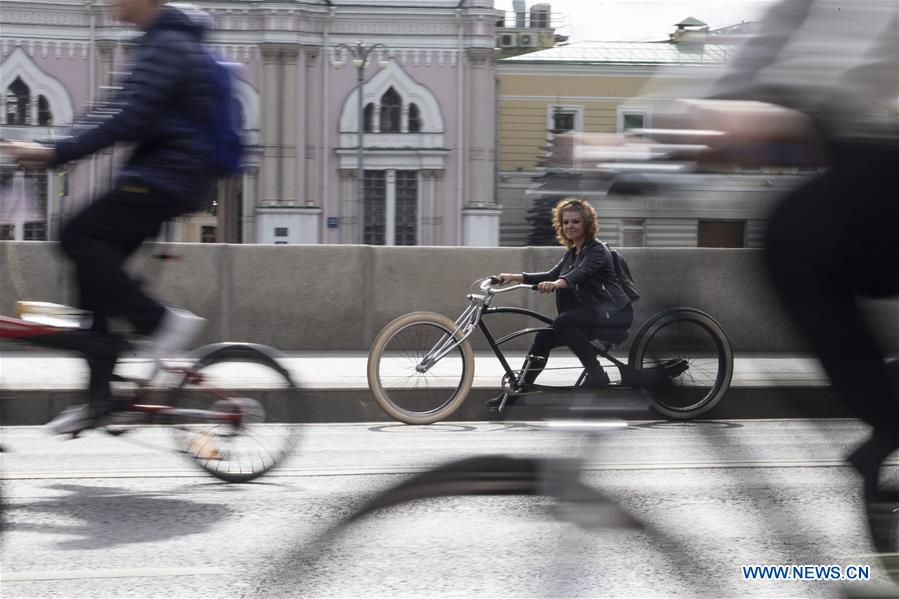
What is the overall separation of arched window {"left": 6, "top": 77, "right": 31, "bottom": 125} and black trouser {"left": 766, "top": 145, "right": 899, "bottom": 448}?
43.2m

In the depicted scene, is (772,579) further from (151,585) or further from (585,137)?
(151,585)

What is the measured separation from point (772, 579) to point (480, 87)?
41.8 m

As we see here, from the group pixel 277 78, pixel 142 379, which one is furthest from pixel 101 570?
pixel 277 78

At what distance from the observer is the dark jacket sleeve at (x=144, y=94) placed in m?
4.79

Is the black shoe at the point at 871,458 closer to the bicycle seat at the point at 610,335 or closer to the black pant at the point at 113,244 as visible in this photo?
the bicycle seat at the point at 610,335

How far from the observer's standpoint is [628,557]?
2092mm

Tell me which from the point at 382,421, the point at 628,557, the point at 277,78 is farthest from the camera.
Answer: the point at 277,78

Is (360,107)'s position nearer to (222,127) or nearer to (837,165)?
(222,127)

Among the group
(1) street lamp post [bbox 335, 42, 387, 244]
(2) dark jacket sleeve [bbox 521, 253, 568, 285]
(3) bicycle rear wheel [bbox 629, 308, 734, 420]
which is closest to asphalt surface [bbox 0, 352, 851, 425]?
(3) bicycle rear wheel [bbox 629, 308, 734, 420]

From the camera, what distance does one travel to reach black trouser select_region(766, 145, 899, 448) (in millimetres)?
2182

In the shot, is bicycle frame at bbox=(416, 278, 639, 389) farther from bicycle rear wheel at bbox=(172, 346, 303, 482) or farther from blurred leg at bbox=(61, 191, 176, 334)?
blurred leg at bbox=(61, 191, 176, 334)

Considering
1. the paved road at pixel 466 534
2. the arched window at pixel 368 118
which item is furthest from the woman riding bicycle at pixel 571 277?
the arched window at pixel 368 118

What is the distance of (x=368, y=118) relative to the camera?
144 ft

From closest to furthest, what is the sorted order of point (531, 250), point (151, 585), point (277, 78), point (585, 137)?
point (585, 137), point (151, 585), point (531, 250), point (277, 78)
